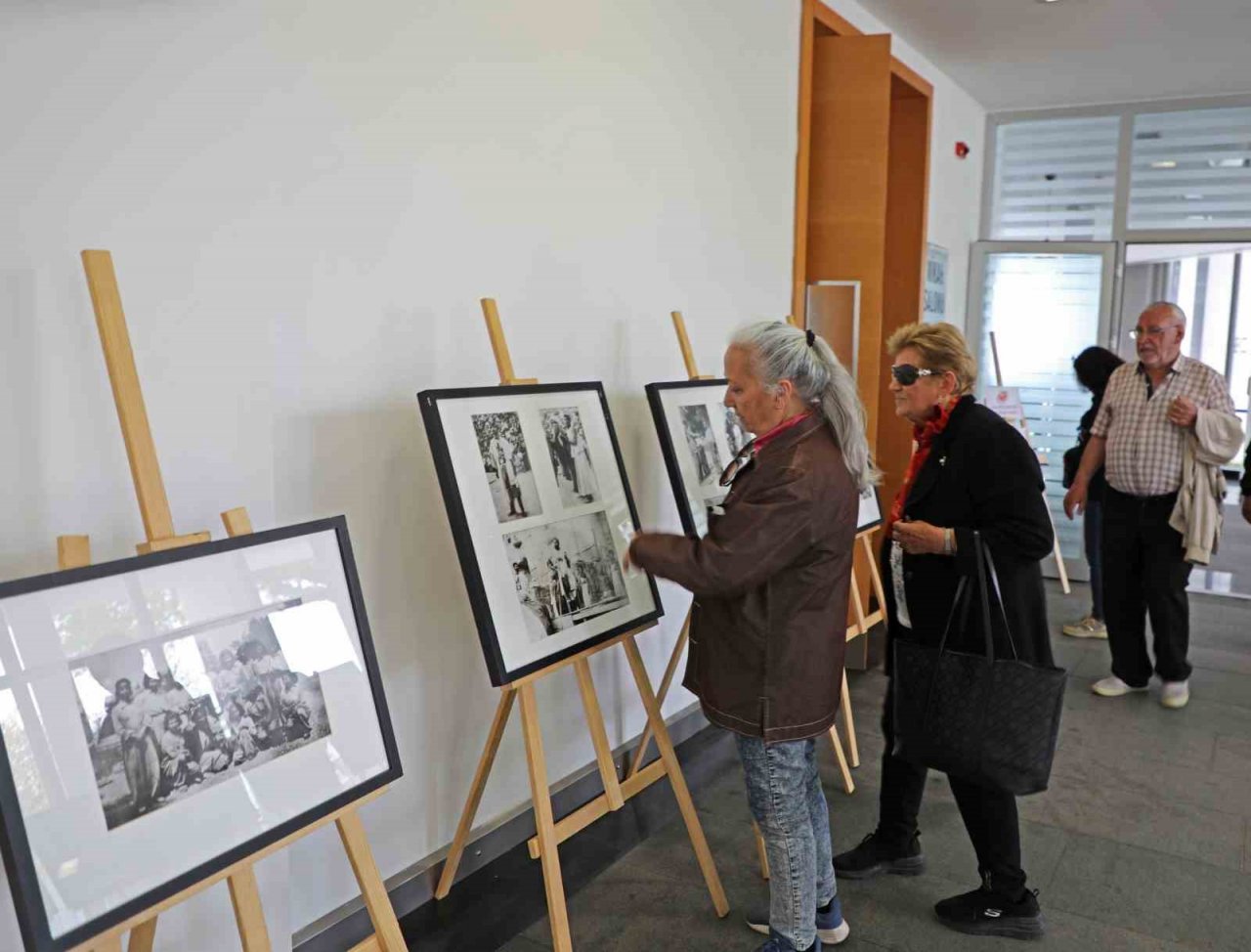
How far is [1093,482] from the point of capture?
5.41 meters

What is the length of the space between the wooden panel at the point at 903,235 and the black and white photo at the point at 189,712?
188 inches

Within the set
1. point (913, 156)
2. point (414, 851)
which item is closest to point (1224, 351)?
point (913, 156)

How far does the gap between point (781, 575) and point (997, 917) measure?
47.7 inches

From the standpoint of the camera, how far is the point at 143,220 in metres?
1.87

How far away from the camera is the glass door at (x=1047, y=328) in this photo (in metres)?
6.90

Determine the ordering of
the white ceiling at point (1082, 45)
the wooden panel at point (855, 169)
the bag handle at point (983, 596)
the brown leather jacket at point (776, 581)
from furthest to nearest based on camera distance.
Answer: the white ceiling at point (1082, 45)
the wooden panel at point (855, 169)
the bag handle at point (983, 596)
the brown leather jacket at point (776, 581)

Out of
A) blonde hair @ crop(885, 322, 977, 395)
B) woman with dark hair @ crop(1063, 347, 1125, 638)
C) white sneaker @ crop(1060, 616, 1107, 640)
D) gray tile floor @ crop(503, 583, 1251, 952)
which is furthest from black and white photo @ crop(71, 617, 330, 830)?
white sneaker @ crop(1060, 616, 1107, 640)

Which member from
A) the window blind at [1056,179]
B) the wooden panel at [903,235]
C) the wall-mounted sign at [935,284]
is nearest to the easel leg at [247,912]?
the wooden panel at [903,235]

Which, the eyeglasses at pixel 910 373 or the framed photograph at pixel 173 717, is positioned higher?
the eyeglasses at pixel 910 373

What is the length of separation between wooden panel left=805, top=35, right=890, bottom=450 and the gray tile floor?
5.79ft

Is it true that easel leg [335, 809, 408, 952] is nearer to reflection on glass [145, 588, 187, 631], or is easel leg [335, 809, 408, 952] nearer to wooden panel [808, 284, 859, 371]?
reflection on glass [145, 588, 187, 631]

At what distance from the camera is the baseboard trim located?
2.37 metres

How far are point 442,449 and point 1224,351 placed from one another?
1274 centimetres

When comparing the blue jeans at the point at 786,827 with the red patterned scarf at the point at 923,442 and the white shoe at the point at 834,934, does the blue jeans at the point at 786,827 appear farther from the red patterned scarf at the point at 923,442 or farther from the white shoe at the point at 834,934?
the red patterned scarf at the point at 923,442
